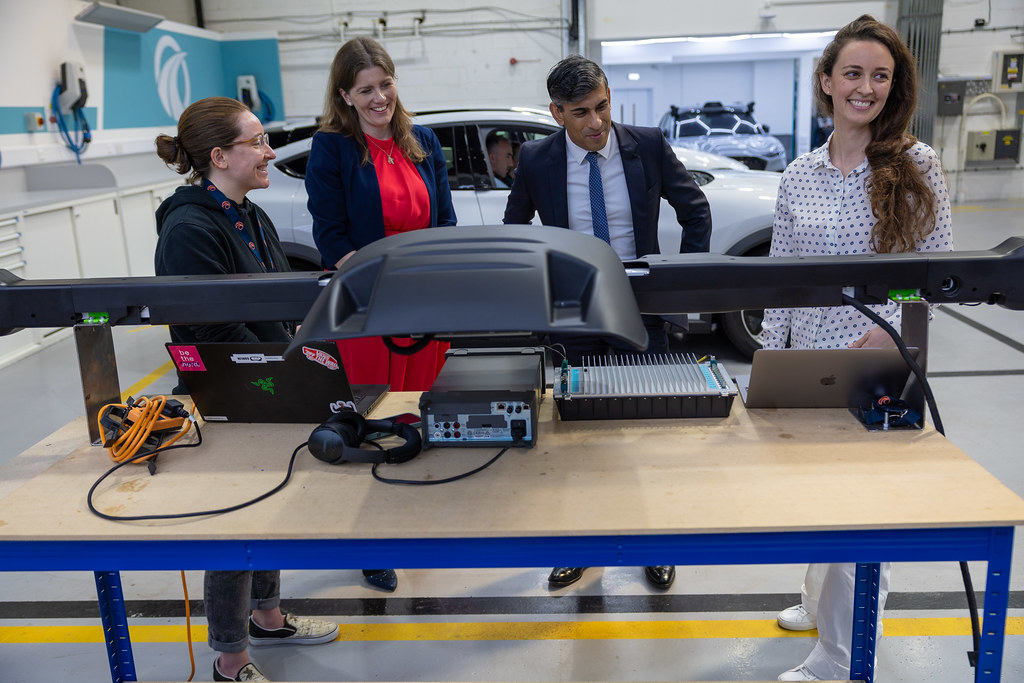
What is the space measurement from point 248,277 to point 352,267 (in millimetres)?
511

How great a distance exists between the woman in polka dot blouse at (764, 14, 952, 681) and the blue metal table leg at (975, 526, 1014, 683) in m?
0.40

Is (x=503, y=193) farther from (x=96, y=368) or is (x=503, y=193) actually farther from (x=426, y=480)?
(x=426, y=480)

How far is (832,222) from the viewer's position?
1.96 m

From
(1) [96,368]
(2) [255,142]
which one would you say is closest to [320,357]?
(1) [96,368]

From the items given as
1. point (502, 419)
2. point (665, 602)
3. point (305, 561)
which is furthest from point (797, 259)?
point (665, 602)

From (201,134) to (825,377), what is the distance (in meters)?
1.67

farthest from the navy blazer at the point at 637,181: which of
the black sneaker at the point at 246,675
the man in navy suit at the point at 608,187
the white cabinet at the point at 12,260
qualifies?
the white cabinet at the point at 12,260

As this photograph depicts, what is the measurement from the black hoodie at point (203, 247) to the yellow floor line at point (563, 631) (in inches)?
36.1

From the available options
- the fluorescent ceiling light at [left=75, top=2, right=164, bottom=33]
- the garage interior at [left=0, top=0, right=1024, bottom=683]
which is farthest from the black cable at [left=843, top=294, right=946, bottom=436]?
the fluorescent ceiling light at [left=75, top=2, right=164, bottom=33]

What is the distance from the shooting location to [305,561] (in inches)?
53.6

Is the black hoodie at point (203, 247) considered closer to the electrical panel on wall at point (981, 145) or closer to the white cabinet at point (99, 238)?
the white cabinet at point (99, 238)

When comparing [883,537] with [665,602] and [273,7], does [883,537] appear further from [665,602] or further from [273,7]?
[273,7]

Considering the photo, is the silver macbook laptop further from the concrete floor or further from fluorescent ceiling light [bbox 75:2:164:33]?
fluorescent ceiling light [bbox 75:2:164:33]

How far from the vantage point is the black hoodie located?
1952 mm
